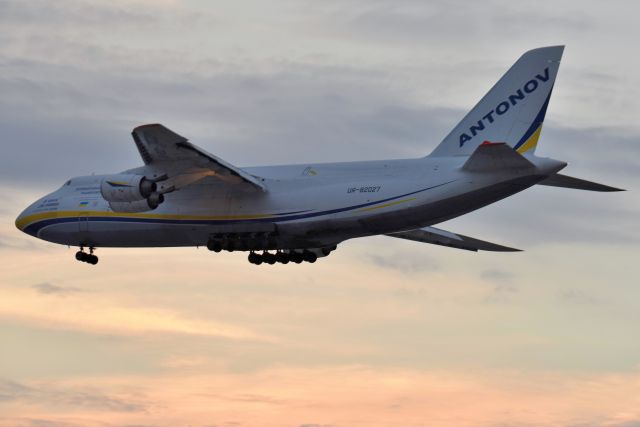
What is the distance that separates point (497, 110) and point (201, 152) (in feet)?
21.7

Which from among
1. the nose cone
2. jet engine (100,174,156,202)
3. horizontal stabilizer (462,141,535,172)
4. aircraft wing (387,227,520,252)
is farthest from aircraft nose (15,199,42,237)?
horizontal stabilizer (462,141,535,172)

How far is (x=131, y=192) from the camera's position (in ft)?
118

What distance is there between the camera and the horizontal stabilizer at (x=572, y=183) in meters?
35.4

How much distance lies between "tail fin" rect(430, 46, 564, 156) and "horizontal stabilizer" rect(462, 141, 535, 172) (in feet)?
4.41

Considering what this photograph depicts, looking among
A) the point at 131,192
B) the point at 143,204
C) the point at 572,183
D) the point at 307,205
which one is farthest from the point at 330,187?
the point at 572,183

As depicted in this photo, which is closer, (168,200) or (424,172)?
(424,172)

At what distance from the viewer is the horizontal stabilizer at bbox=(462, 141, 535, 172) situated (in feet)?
109

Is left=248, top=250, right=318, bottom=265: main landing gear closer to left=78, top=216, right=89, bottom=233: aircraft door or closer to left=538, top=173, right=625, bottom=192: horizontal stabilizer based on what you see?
left=78, top=216, right=89, bottom=233: aircraft door

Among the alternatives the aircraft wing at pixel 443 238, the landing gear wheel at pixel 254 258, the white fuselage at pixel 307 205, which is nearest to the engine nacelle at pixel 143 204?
the white fuselage at pixel 307 205

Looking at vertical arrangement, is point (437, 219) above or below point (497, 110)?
below

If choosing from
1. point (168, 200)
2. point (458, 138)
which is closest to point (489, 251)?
point (458, 138)

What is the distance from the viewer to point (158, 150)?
35.4 metres

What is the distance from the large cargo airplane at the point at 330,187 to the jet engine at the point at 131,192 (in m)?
0.02

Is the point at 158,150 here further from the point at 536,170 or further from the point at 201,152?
the point at 536,170
